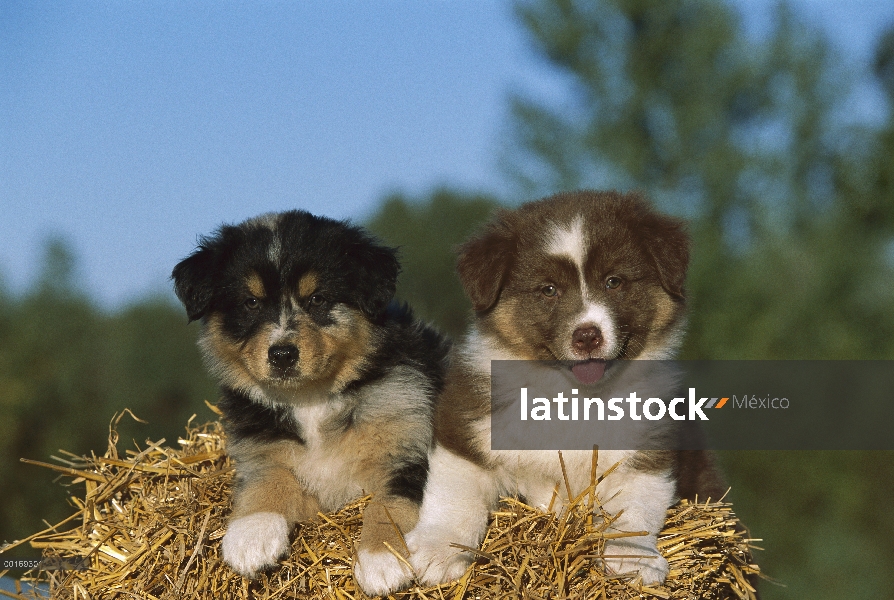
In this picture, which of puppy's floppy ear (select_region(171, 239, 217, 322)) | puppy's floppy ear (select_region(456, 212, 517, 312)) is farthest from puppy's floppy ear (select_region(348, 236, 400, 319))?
puppy's floppy ear (select_region(171, 239, 217, 322))

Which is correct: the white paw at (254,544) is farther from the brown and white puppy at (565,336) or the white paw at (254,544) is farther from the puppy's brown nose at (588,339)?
the puppy's brown nose at (588,339)

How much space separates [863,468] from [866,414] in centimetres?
125

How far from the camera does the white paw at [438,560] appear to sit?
3.85 meters

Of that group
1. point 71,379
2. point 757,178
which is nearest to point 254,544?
point 71,379

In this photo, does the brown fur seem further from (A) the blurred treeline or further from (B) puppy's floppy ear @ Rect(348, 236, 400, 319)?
(A) the blurred treeline

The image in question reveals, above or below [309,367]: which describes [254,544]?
below

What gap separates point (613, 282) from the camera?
4.40 metres

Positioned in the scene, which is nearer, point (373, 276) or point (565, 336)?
point (565, 336)

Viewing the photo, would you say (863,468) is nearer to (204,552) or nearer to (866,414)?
(866,414)

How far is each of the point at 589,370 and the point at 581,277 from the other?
465 mm

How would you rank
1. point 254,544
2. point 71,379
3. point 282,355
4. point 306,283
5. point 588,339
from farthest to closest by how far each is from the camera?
point 71,379
point 306,283
point 282,355
point 588,339
point 254,544

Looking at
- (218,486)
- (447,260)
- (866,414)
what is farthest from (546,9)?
(218,486)

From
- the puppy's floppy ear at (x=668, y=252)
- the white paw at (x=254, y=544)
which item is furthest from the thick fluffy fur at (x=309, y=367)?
the puppy's floppy ear at (x=668, y=252)

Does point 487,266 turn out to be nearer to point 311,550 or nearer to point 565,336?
point 565,336
